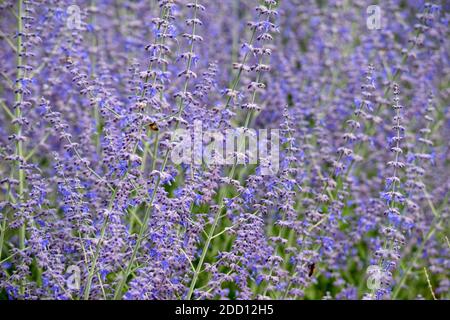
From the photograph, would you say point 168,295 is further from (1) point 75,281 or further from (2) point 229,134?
(2) point 229,134

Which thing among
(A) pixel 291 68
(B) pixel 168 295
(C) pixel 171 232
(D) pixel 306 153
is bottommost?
(B) pixel 168 295

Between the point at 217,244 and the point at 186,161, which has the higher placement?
the point at 186,161

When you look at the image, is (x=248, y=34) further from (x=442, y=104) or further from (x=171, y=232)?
(x=171, y=232)

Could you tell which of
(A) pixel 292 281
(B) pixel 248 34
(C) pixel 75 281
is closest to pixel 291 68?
(B) pixel 248 34

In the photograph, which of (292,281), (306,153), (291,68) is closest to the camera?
(292,281)

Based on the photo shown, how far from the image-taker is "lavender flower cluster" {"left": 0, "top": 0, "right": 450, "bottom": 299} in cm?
474

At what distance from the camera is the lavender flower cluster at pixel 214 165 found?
4742 millimetres

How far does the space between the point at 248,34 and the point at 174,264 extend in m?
4.86

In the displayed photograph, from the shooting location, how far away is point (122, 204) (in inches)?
186

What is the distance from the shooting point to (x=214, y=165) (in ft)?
15.8

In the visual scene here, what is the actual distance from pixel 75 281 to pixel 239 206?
125 cm

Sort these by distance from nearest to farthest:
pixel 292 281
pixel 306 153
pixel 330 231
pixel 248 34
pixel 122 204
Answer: pixel 122 204 < pixel 292 281 < pixel 330 231 < pixel 306 153 < pixel 248 34

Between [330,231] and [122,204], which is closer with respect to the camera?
[122,204]

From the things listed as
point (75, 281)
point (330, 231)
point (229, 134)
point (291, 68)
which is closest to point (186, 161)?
point (229, 134)
